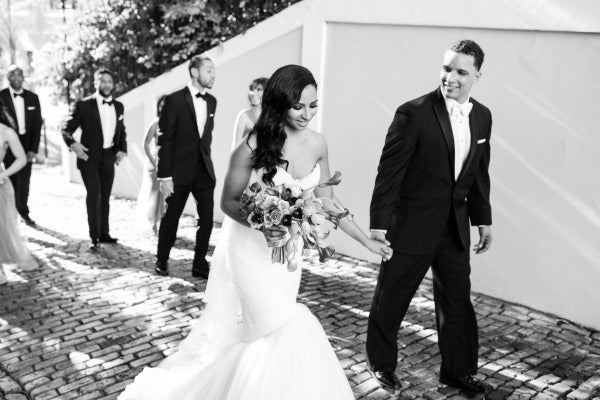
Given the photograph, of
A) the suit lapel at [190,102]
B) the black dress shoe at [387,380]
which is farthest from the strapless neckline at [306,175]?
the suit lapel at [190,102]

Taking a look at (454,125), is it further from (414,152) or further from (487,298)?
(487,298)

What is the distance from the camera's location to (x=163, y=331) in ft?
19.5

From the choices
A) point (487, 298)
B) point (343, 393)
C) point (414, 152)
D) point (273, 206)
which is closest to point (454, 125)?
point (414, 152)

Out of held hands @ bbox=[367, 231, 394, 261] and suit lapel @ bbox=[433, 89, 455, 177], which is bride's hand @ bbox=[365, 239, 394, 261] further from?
suit lapel @ bbox=[433, 89, 455, 177]

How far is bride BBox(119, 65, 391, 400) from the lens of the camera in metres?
3.78

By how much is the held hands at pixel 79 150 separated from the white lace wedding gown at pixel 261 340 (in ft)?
15.3

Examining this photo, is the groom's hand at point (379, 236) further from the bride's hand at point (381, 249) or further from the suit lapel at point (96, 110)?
the suit lapel at point (96, 110)

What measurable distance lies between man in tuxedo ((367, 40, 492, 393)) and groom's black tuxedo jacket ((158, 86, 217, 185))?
3.25m

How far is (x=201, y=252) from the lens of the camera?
752 cm

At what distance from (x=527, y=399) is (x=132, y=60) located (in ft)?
39.2

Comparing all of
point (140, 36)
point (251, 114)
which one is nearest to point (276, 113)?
point (251, 114)

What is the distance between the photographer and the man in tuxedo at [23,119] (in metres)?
10.2

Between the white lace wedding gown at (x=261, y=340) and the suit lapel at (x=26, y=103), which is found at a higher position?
the suit lapel at (x=26, y=103)

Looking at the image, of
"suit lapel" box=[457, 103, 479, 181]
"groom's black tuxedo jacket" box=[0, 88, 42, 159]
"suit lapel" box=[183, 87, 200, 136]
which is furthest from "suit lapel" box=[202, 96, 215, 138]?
"groom's black tuxedo jacket" box=[0, 88, 42, 159]
